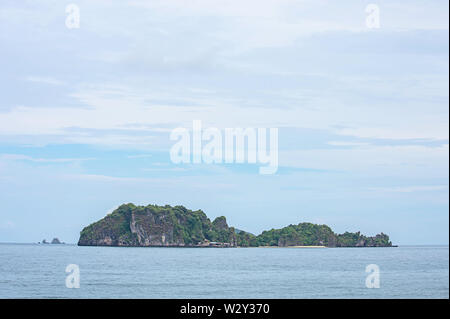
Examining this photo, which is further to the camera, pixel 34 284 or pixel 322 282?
pixel 322 282

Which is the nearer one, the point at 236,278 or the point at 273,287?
the point at 273,287
